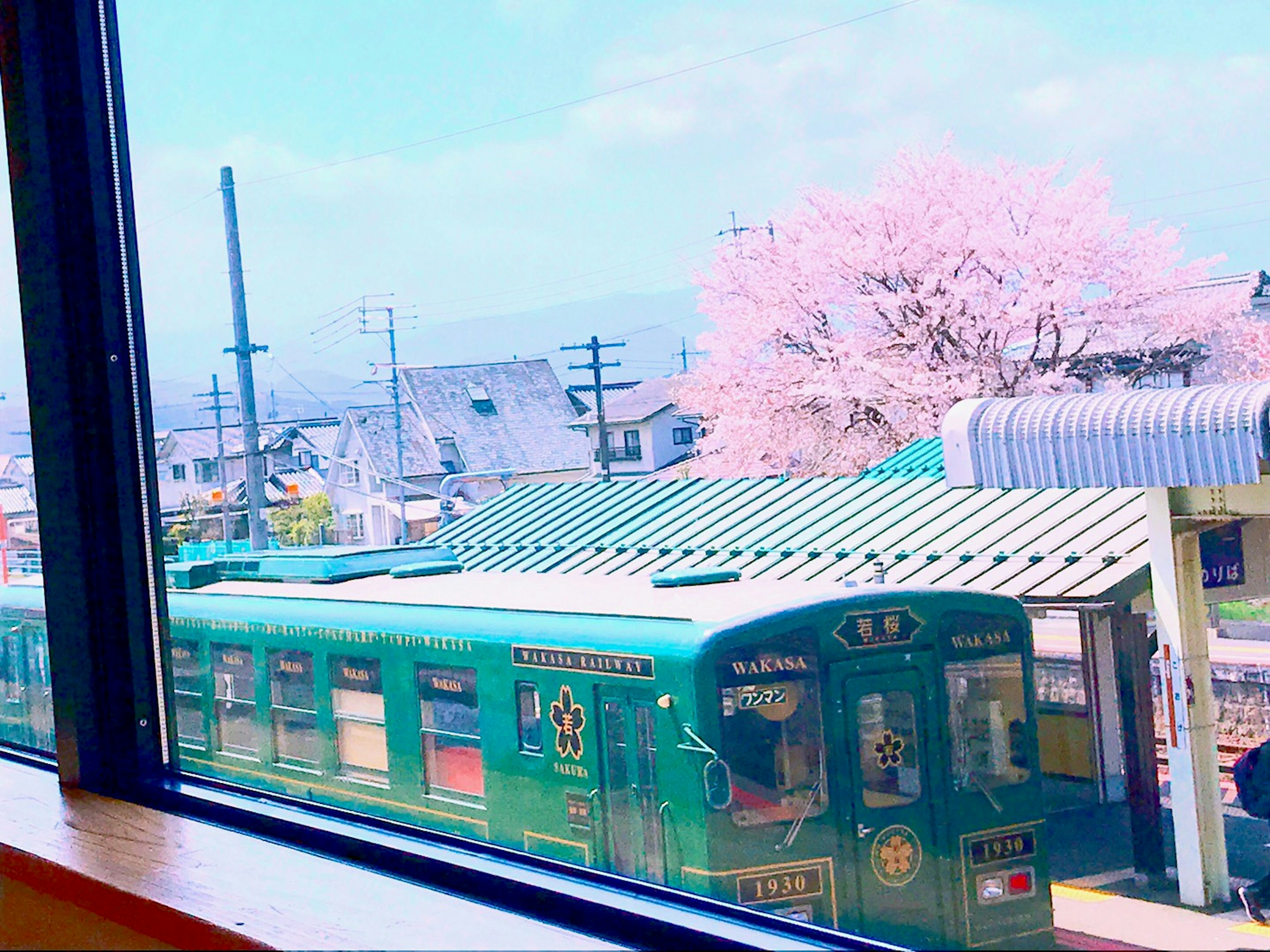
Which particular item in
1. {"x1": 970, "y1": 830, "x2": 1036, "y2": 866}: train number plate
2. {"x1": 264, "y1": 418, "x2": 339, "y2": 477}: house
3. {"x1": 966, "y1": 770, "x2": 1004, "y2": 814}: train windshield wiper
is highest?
{"x1": 264, "y1": 418, "x2": 339, "y2": 477}: house

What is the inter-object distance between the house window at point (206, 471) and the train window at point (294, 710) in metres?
1.35

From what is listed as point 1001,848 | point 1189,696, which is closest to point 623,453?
point 1001,848

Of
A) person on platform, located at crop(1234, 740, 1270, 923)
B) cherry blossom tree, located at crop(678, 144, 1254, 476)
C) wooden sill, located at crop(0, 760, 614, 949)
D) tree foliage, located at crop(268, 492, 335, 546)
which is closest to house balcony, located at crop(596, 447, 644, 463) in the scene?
cherry blossom tree, located at crop(678, 144, 1254, 476)

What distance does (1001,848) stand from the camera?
311 cm

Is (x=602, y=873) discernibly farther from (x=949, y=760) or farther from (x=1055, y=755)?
(x=1055, y=755)

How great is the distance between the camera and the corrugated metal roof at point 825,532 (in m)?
3.20

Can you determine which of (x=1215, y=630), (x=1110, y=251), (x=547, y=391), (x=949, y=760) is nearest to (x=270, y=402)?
(x=547, y=391)

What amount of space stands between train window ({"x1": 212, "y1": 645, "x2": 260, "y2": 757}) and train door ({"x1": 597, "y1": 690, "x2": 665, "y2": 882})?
1.14 m

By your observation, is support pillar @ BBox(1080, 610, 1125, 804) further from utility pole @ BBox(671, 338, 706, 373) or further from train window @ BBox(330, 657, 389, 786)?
train window @ BBox(330, 657, 389, 786)

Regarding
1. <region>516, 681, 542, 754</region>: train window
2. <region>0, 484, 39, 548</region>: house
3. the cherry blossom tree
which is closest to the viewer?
<region>0, 484, 39, 548</region>: house

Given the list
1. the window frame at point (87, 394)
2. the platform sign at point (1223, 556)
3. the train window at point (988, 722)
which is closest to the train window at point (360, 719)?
the train window at point (988, 722)

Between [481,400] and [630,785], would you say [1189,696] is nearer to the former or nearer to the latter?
[630,785]

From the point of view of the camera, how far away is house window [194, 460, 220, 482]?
224 cm

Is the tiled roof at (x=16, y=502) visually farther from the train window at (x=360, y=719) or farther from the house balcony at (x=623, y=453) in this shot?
the train window at (x=360, y=719)
